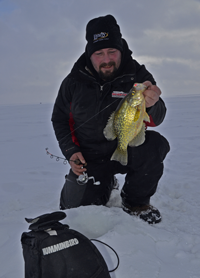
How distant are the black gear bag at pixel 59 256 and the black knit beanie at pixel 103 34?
2.15 m

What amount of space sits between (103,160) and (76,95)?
867mm

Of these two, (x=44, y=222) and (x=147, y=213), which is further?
(x=147, y=213)

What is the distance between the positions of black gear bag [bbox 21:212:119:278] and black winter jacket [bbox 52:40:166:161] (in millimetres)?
1483

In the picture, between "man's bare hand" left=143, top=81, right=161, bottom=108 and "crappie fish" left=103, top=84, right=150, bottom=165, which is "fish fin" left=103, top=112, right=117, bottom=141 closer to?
"crappie fish" left=103, top=84, right=150, bottom=165

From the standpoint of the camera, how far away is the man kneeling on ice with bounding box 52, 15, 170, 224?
8.60ft

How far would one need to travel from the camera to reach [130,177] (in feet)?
8.91

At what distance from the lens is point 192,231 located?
216cm

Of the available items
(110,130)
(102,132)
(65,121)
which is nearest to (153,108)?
(110,130)

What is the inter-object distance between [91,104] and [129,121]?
744 mm

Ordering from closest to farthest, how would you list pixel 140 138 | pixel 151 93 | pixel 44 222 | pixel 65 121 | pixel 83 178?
pixel 44 222 → pixel 151 93 → pixel 140 138 → pixel 83 178 → pixel 65 121

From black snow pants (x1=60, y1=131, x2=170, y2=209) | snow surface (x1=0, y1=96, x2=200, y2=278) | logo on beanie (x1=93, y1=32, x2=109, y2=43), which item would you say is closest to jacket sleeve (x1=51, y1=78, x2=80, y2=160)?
black snow pants (x1=60, y1=131, x2=170, y2=209)

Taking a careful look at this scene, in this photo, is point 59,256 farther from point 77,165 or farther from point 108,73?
point 108,73

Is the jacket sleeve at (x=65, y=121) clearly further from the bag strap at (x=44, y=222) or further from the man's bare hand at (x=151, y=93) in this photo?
the bag strap at (x=44, y=222)

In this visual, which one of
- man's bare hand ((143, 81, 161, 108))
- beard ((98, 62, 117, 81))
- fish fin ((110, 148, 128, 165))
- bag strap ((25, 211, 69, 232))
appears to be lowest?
bag strap ((25, 211, 69, 232))
